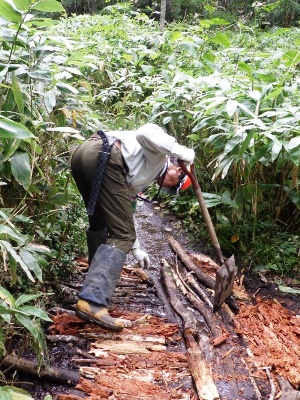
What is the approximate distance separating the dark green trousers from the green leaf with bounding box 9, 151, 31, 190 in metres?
0.89

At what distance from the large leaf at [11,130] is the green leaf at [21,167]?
0.79 meters

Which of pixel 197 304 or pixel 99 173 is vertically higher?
pixel 99 173

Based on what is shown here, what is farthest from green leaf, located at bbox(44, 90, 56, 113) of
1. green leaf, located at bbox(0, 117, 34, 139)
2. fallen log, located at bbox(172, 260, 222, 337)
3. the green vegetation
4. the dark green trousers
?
fallen log, located at bbox(172, 260, 222, 337)

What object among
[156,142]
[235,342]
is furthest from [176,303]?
[156,142]

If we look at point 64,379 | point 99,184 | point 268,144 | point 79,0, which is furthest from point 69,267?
point 79,0

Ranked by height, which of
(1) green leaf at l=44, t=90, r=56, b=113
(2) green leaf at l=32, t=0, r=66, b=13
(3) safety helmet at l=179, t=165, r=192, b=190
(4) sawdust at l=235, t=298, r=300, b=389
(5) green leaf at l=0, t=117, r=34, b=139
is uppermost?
(2) green leaf at l=32, t=0, r=66, b=13

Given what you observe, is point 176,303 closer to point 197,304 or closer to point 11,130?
point 197,304

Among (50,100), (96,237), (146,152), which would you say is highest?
(50,100)

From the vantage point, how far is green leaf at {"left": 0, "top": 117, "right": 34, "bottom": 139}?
1.58 metres

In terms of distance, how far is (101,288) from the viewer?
3180 millimetres

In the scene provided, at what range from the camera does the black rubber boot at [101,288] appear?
314 cm

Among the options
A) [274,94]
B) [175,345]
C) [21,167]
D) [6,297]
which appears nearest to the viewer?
[6,297]

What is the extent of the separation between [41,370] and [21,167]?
1258 mm

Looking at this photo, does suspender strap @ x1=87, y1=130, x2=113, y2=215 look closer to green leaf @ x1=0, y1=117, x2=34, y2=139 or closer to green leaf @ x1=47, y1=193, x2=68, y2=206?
green leaf @ x1=47, y1=193, x2=68, y2=206
